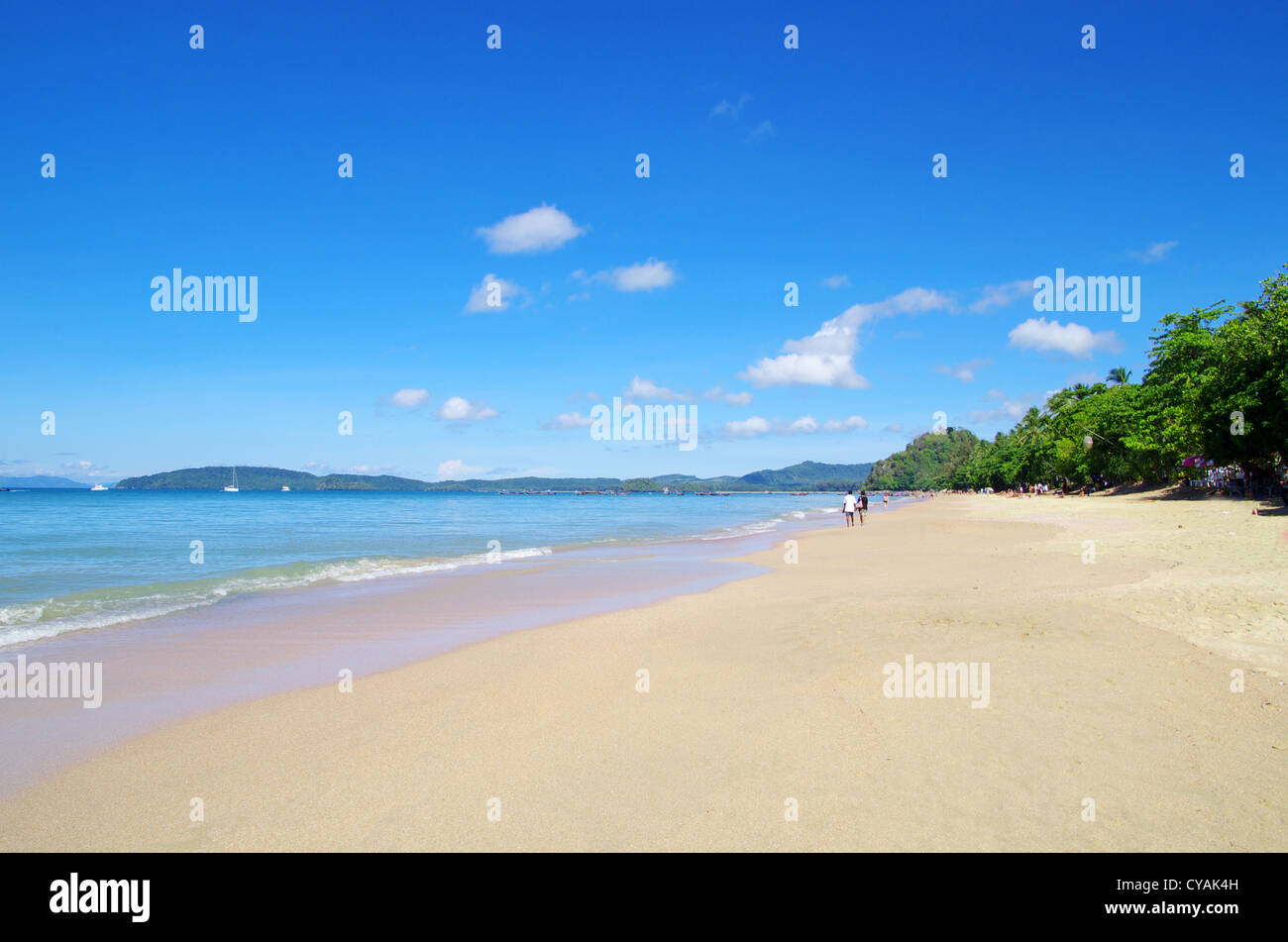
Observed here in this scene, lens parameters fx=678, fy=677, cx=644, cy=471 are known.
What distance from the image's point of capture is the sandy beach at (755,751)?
4.42 metres

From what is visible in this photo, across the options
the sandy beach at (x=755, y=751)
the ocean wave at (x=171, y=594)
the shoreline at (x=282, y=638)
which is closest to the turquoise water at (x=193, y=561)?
the ocean wave at (x=171, y=594)

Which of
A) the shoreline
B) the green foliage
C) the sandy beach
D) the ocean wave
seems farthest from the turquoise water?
the green foliage

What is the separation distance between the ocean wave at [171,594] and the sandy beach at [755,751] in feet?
25.3

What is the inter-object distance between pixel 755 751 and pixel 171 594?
Answer: 1570 centimetres

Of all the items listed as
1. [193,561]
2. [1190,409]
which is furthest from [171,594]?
[1190,409]

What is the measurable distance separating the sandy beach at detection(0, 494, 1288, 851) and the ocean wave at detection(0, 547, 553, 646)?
7.73m

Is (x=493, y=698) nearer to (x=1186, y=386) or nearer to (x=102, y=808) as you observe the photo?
(x=102, y=808)

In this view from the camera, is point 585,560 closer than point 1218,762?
No

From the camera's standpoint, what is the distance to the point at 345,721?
273 inches

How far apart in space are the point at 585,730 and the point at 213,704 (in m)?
4.57

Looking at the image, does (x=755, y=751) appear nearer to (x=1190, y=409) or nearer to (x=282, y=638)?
(x=282, y=638)

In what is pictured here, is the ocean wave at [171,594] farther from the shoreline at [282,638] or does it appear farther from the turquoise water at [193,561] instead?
the shoreline at [282,638]
